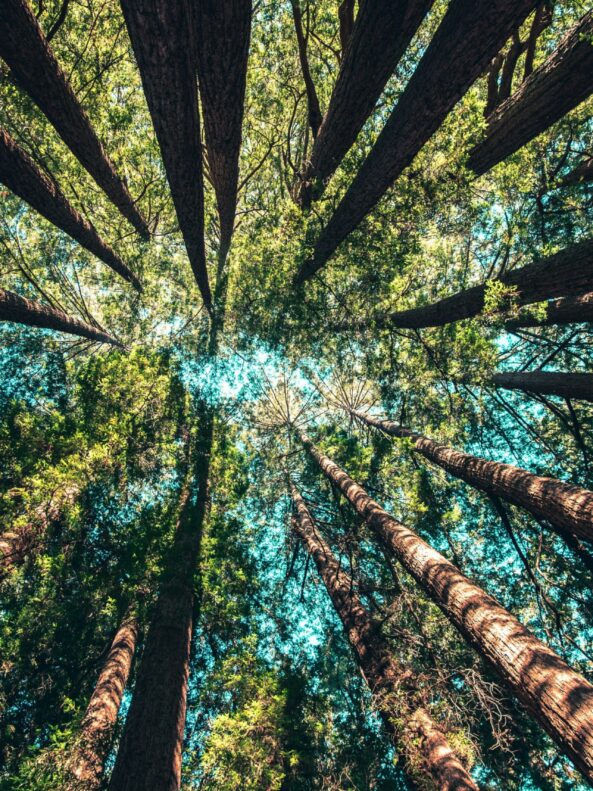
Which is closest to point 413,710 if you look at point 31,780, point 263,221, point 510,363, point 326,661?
point 326,661

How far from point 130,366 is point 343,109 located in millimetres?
6283

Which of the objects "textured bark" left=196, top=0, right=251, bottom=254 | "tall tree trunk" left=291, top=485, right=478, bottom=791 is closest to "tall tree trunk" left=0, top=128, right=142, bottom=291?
"textured bark" left=196, top=0, right=251, bottom=254

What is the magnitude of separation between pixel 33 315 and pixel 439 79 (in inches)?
391

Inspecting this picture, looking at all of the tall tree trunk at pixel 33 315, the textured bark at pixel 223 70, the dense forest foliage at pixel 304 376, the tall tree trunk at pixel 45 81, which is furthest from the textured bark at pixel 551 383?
the tall tree trunk at pixel 33 315

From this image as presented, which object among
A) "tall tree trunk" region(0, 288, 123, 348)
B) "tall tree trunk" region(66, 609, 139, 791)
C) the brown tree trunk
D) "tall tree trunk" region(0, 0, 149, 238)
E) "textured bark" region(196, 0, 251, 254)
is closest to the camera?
the brown tree trunk

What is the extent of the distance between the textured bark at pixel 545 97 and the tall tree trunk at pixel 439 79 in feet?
4.88

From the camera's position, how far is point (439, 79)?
3.99m

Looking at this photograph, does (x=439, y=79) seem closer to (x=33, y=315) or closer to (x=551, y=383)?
(x=551, y=383)

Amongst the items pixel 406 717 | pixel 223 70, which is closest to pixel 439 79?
pixel 223 70

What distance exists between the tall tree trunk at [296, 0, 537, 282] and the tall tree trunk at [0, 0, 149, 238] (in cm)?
500

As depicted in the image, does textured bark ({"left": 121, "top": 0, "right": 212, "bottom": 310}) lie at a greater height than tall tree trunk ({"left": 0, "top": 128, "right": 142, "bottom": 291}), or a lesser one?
lesser

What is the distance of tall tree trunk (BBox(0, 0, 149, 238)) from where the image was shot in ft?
15.3

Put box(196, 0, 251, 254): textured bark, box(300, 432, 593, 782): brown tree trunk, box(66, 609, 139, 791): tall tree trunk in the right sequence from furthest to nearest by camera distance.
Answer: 1. box(66, 609, 139, 791): tall tree trunk
2. box(196, 0, 251, 254): textured bark
3. box(300, 432, 593, 782): brown tree trunk

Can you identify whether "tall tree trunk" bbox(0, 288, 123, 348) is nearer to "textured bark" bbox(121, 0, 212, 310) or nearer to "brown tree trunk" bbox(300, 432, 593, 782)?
"textured bark" bbox(121, 0, 212, 310)
